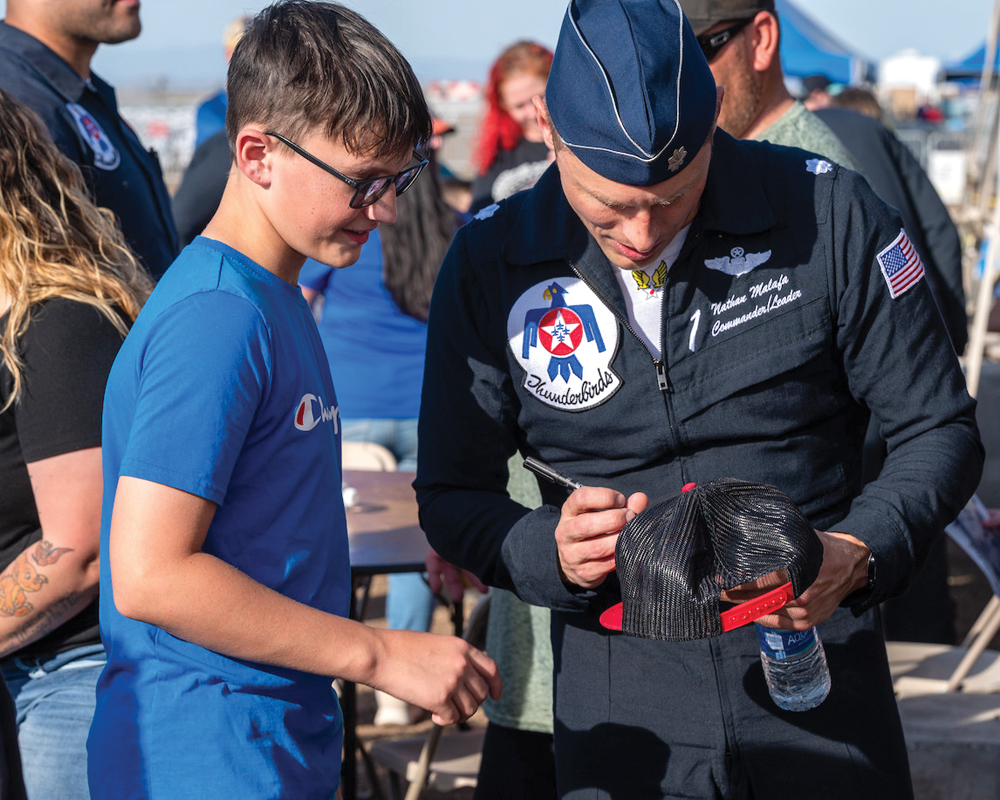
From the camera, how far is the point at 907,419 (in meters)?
1.56

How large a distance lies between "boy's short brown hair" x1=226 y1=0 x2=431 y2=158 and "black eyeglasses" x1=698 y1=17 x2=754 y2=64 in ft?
3.39

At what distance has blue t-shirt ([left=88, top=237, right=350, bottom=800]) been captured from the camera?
4.03 ft

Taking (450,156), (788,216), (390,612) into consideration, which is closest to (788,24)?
(450,156)

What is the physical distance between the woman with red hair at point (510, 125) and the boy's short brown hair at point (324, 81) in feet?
10.1

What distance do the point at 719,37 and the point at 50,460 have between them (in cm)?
160

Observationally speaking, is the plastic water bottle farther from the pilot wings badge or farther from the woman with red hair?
the woman with red hair

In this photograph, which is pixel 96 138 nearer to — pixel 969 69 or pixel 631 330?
pixel 631 330

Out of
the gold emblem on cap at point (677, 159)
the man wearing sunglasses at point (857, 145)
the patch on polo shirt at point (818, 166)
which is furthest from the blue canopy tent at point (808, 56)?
the gold emblem on cap at point (677, 159)

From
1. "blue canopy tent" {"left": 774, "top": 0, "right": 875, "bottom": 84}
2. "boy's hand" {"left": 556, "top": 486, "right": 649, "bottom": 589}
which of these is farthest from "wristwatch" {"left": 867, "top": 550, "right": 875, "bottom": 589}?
"blue canopy tent" {"left": 774, "top": 0, "right": 875, "bottom": 84}

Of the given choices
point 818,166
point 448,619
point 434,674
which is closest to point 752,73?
point 818,166

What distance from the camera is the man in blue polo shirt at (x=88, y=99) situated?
287 centimetres

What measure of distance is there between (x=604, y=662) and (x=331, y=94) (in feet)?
3.01

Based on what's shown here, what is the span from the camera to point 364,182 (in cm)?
142

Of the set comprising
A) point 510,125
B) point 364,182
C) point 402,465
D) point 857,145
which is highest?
point 510,125
